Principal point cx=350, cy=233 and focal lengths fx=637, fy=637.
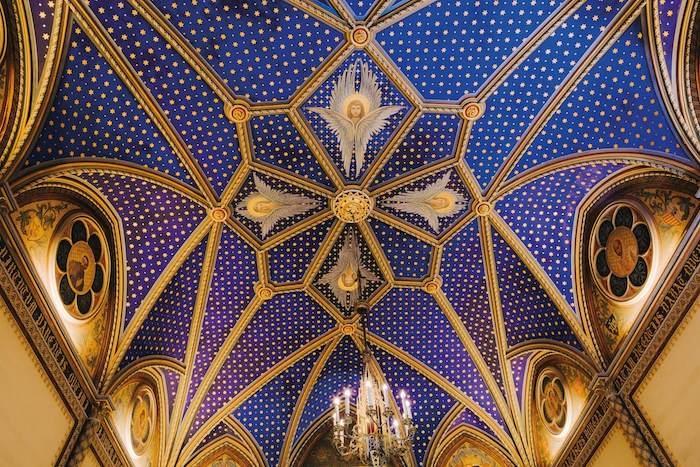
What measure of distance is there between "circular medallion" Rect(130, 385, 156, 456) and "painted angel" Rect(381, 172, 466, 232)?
6.77m

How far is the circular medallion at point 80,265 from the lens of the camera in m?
11.2

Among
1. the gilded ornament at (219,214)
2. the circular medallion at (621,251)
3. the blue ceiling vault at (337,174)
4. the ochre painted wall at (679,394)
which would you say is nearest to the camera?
the ochre painted wall at (679,394)

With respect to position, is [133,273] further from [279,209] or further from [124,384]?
[279,209]

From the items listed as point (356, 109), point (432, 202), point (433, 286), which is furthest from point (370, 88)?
point (433, 286)

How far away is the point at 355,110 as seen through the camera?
12898 mm

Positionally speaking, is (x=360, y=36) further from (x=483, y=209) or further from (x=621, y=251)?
(x=621, y=251)

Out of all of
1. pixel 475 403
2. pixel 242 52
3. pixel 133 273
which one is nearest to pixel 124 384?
pixel 133 273

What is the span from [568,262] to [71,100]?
33.2 feet

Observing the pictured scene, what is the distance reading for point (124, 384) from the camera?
13.1m

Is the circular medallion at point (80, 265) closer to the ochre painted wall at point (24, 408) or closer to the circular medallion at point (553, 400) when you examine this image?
the ochre painted wall at point (24, 408)

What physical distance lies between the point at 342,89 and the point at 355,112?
58cm

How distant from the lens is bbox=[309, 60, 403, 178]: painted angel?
12469 millimetres

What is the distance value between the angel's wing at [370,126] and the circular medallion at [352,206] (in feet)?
3.08

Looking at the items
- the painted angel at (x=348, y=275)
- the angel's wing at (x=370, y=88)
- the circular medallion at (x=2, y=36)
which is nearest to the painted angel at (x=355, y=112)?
the angel's wing at (x=370, y=88)
